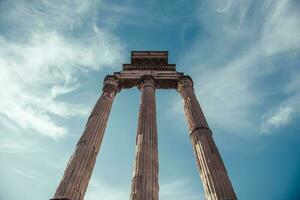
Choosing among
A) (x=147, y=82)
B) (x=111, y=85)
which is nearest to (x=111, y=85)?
(x=111, y=85)

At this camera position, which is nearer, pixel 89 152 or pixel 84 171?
pixel 84 171

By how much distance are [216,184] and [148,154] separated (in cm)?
360

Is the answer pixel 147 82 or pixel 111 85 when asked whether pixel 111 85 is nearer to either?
pixel 111 85

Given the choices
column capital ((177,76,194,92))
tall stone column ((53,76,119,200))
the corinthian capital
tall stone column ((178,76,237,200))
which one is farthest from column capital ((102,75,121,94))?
tall stone column ((178,76,237,200))

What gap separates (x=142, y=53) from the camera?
23.0m

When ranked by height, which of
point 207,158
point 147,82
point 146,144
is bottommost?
point 207,158

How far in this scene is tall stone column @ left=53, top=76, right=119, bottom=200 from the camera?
35.9ft

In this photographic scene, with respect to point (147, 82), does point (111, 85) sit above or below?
below

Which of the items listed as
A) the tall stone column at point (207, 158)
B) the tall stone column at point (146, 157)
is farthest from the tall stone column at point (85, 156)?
the tall stone column at point (207, 158)

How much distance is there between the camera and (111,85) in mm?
19188

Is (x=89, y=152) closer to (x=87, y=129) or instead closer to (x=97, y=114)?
(x=87, y=129)

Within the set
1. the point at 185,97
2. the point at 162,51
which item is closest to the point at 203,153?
→ the point at 185,97

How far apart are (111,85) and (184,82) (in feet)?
18.7

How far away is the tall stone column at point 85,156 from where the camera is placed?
35.9 ft
